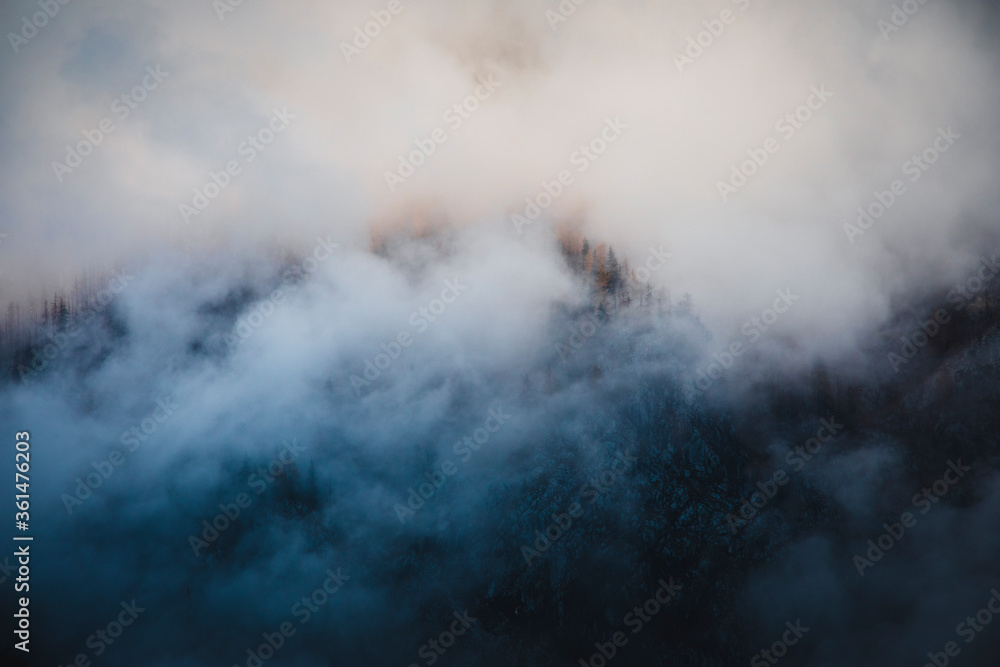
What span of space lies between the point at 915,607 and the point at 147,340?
149336 mm

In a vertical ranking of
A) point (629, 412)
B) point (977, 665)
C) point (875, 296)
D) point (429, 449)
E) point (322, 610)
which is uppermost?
point (429, 449)

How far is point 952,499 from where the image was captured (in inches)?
3524

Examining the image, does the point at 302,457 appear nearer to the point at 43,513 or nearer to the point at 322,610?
the point at 322,610

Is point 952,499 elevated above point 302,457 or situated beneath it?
situated beneath

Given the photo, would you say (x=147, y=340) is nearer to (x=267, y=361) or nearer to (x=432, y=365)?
(x=267, y=361)

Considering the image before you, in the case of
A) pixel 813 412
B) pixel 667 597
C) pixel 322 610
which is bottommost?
pixel 667 597

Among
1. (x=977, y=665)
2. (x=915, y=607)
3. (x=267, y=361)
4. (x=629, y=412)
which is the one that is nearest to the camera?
(x=977, y=665)

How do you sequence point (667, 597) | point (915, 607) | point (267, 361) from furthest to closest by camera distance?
point (267, 361), point (667, 597), point (915, 607)

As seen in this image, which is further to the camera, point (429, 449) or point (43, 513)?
point (429, 449)

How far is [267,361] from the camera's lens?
103000 mm

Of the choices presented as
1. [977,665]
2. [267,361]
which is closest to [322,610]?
[267,361]

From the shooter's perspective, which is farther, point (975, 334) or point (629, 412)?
point (629, 412)

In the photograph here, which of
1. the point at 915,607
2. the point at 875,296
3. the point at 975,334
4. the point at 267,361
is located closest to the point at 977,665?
the point at 915,607

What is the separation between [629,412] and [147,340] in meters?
96.8
